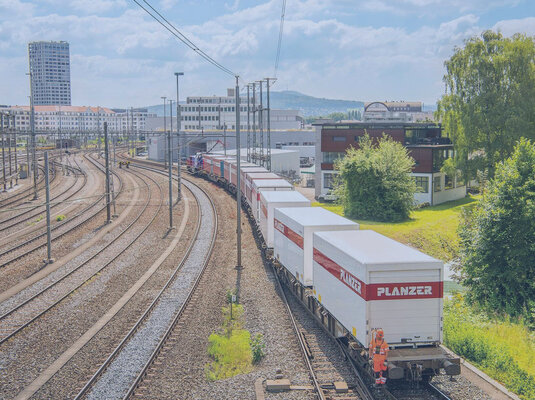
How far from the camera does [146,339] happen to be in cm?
1722

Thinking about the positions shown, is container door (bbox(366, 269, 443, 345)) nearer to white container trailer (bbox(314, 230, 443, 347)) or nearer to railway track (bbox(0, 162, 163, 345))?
white container trailer (bbox(314, 230, 443, 347))

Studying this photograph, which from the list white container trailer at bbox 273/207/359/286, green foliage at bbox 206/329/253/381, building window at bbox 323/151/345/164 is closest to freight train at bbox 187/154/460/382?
white container trailer at bbox 273/207/359/286

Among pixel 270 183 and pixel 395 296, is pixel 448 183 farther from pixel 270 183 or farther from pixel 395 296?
pixel 395 296

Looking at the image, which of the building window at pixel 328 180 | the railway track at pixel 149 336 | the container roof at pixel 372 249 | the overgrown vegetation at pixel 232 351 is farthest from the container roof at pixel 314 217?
the building window at pixel 328 180

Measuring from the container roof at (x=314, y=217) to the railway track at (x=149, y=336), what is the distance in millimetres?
Result: 4923

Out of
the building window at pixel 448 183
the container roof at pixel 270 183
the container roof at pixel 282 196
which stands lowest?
the building window at pixel 448 183

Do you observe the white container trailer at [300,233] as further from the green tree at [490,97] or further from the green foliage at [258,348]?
the green tree at [490,97]

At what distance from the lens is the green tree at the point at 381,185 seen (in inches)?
1662

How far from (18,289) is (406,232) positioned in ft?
80.2

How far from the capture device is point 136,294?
2238cm

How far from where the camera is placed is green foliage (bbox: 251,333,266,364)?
50.4 feet

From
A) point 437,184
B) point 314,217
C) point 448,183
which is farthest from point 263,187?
point 448,183

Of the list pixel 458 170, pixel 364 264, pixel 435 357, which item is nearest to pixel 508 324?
pixel 435 357

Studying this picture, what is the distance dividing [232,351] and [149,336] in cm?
317
